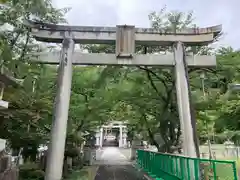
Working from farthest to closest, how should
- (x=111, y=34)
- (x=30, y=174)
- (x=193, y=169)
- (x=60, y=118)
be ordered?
1. (x=30, y=174)
2. (x=111, y=34)
3. (x=60, y=118)
4. (x=193, y=169)

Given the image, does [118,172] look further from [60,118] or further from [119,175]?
[60,118]

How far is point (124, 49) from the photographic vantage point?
36.2 ft

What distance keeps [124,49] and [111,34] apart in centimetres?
91

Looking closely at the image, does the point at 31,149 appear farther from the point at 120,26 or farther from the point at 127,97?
the point at 120,26

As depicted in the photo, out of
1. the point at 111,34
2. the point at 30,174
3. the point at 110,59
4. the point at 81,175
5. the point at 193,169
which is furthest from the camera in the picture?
the point at 81,175

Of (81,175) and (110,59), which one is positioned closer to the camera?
(110,59)

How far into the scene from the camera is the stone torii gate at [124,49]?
10570 millimetres

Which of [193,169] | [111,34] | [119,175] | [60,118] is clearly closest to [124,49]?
[111,34]

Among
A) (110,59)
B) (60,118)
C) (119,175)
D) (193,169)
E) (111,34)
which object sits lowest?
(119,175)

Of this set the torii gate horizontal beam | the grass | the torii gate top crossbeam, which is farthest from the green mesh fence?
the torii gate top crossbeam

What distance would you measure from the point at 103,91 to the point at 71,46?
558cm

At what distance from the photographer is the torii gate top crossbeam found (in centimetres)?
1110

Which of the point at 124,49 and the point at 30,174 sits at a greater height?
the point at 124,49

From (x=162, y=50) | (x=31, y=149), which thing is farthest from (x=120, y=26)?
(x=31, y=149)
